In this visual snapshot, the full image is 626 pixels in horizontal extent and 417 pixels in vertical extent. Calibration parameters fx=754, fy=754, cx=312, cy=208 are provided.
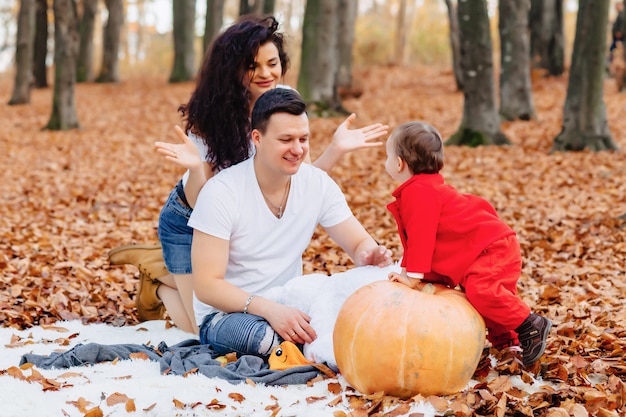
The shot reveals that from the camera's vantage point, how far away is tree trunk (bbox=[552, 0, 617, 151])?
1000 cm

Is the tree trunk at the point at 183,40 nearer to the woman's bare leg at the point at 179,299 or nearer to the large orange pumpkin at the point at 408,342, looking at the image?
the woman's bare leg at the point at 179,299

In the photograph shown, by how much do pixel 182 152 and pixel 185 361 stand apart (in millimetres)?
1075

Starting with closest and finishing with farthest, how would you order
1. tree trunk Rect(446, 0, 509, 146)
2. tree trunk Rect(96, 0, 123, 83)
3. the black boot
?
the black boot
tree trunk Rect(446, 0, 509, 146)
tree trunk Rect(96, 0, 123, 83)

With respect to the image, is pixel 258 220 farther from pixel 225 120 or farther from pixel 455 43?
pixel 455 43

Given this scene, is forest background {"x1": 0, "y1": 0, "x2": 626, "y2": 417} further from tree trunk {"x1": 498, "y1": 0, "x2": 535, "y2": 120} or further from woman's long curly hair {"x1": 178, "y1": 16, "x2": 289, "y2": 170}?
woman's long curly hair {"x1": 178, "y1": 16, "x2": 289, "y2": 170}

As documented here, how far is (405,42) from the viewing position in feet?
95.4

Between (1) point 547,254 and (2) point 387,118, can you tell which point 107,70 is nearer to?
(2) point 387,118

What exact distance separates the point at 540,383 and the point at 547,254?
3173 millimetres

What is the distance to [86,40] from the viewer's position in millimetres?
24562

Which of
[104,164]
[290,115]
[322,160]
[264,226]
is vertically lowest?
[104,164]

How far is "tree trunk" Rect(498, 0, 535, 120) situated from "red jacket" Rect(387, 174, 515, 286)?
1047 centimetres

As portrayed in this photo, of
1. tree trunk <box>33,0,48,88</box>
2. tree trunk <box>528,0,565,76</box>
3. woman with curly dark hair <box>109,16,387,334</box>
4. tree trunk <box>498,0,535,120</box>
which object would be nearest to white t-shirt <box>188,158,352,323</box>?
woman with curly dark hair <box>109,16,387,334</box>

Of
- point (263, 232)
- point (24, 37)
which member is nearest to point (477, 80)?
point (263, 232)

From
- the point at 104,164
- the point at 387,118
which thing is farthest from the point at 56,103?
the point at 387,118
